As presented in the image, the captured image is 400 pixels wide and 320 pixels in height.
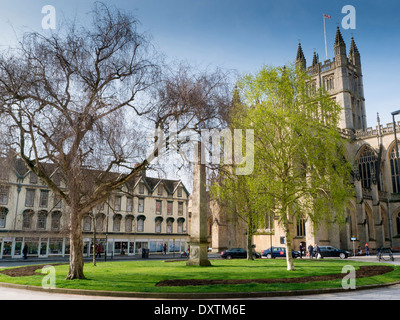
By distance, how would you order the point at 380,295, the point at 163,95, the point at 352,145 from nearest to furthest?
→ the point at 380,295, the point at 163,95, the point at 352,145

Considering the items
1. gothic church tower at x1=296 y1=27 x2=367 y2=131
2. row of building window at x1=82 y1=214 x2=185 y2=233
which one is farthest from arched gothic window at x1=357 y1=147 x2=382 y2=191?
row of building window at x1=82 y1=214 x2=185 y2=233

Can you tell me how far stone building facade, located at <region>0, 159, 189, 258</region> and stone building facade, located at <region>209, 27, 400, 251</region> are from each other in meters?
6.81

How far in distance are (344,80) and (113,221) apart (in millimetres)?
48394

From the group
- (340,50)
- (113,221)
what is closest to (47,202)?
(113,221)

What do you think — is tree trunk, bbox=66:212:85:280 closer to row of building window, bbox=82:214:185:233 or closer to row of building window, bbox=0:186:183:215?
row of building window, bbox=0:186:183:215

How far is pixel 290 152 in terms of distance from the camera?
65.5 ft

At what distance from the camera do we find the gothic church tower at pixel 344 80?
65938mm

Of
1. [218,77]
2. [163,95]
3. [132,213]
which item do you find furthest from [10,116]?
[132,213]

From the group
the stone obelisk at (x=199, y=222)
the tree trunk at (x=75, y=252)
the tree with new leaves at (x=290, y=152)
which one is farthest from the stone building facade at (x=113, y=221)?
the tree trunk at (x=75, y=252)

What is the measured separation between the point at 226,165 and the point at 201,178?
17.6 feet

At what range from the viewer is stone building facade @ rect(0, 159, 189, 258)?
126ft

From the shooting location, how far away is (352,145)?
6381 cm

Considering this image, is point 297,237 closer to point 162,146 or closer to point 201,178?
point 201,178
